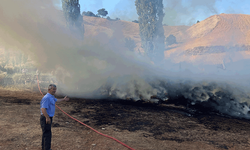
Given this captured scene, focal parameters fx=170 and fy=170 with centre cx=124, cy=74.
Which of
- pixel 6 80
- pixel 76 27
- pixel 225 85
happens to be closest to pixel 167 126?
pixel 225 85

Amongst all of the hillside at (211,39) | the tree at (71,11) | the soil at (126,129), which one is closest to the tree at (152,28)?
the hillside at (211,39)

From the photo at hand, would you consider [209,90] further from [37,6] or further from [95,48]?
[37,6]

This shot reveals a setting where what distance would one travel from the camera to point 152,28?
40562mm

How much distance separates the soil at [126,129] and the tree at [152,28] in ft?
99.3

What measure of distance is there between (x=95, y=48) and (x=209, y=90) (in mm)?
11730

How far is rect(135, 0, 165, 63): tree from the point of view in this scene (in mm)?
40031

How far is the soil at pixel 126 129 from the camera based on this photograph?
6012 millimetres

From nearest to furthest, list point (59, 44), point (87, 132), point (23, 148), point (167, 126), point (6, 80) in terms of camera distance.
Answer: point (23, 148) < point (87, 132) < point (167, 126) < point (59, 44) < point (6, 80)

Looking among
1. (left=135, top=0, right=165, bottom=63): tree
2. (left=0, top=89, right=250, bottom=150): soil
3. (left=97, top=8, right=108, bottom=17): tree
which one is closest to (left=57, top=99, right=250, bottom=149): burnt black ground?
(left=0, top=89, right=250, bottom=150): soil

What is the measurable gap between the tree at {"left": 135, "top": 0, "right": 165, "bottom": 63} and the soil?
30.3 m

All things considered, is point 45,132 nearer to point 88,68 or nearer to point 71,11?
point 88,68

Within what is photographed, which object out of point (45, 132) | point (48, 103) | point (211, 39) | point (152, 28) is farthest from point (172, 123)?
point (211, 39)

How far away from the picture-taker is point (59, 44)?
16266mm

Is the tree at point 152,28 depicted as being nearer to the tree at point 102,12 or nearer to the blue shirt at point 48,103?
the blue shirt at point 48,103
